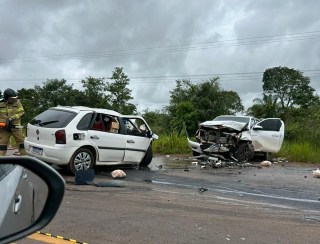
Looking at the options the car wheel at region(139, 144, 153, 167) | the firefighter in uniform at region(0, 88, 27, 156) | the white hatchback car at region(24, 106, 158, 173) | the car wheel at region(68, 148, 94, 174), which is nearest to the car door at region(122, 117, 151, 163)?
the white hatchback car at region(24, 106, 158, 173)

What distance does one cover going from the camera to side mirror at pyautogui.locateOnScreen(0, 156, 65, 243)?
5.75 ft

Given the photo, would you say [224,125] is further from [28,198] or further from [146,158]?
[28,198]

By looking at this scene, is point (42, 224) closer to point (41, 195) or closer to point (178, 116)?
point (41, 195)

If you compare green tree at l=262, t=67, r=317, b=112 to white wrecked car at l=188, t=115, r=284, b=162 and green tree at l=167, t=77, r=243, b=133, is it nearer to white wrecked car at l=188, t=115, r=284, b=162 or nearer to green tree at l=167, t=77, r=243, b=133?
green tree at l=167, t=77, r=243, b=133

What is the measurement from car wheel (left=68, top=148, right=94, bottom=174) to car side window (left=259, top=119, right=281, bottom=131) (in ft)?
26.9

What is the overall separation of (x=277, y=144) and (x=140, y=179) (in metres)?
7.76

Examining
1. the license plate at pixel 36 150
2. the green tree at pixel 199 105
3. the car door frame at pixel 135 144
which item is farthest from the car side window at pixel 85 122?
the green tree at pixel 199 105

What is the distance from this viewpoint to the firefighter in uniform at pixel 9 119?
8.97 meters

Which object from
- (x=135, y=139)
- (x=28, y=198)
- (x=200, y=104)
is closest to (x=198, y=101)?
(x=200, y=104)

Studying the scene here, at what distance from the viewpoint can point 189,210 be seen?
20.2ft

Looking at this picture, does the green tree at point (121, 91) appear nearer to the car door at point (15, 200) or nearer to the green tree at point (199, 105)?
the green tree at point (199, 105)

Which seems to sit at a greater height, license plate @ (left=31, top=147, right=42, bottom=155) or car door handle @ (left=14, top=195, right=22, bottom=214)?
car door handle @ (left=14, top=195, right=22, bottom=214)

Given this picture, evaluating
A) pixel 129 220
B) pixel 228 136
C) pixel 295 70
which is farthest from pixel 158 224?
pixel 295 70

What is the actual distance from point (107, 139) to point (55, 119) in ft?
4.31
